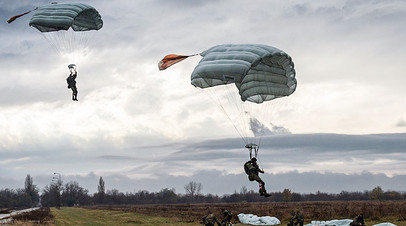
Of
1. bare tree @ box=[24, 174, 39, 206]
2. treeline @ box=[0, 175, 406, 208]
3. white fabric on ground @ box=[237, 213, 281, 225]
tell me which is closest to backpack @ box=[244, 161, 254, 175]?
white fabric on ground @ box=[237, 213, 281, 225]

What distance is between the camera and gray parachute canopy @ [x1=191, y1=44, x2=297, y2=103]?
18328 millimetres

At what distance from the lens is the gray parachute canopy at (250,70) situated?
1833cm

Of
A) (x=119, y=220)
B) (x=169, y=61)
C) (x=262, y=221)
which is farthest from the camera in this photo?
(x=119, y=220)

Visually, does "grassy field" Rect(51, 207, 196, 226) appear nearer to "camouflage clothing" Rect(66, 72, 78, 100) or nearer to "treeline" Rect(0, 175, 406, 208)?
"camouflage clothing" Rect(66, 72, 78, 100)

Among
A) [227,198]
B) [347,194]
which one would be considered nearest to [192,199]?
[227,198]

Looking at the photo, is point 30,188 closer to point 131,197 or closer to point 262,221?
point 131,197

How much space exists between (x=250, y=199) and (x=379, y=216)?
379 feet

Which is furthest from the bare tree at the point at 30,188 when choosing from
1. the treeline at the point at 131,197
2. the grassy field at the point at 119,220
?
the grassy field at the point at 119,220

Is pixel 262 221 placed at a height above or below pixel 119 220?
above

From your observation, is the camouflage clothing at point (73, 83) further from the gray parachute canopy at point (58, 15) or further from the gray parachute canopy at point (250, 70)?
the gray parachute canopy at point (250, 70)

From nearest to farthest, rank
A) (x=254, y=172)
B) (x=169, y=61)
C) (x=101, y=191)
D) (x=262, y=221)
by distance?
(x=254, y=172) → (x=169, y=61) → (x=262, y=221) → (x=101, y=191)

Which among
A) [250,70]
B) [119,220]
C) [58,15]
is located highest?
[58,15]

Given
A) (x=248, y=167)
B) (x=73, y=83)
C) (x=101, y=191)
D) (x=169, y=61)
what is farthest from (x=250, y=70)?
(x=101, y=191)

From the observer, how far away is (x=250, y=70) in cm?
2025
